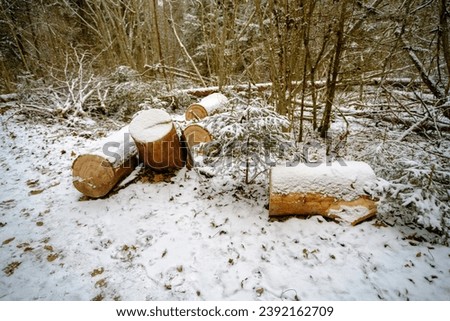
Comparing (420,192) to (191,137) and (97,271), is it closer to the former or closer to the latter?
(191,137)

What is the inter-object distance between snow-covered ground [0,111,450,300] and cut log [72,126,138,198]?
0.72ft

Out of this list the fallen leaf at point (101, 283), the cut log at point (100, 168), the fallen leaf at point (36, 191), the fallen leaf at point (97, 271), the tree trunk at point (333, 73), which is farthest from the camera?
the tree trunk at point (333, 73)

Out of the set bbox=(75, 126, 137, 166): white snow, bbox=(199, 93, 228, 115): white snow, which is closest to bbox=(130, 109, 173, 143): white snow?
bbox=(75, 126, 137, 166): white snow

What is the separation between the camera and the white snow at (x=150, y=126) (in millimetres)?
3711

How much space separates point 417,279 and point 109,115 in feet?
26.4

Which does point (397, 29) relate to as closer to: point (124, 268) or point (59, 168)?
point (124, 268)

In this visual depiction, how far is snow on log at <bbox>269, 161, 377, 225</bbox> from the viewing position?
299 cm

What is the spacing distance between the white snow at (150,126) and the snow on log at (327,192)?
74.6 inches

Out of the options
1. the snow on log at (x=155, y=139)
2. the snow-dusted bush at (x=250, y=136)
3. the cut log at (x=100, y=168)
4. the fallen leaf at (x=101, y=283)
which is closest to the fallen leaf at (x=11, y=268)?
the fallen leaf at (x=101, y=283)

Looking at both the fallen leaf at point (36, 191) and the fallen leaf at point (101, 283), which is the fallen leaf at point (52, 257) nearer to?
the fallen leaf at point (101, 283)

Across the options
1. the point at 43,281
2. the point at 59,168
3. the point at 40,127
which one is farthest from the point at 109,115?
the point at 43,281

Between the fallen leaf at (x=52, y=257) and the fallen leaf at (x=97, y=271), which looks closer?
the fallen leaf at (x=97, y=271)

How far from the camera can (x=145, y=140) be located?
12.0ft

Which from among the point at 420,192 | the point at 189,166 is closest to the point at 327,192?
the point at 420,192
